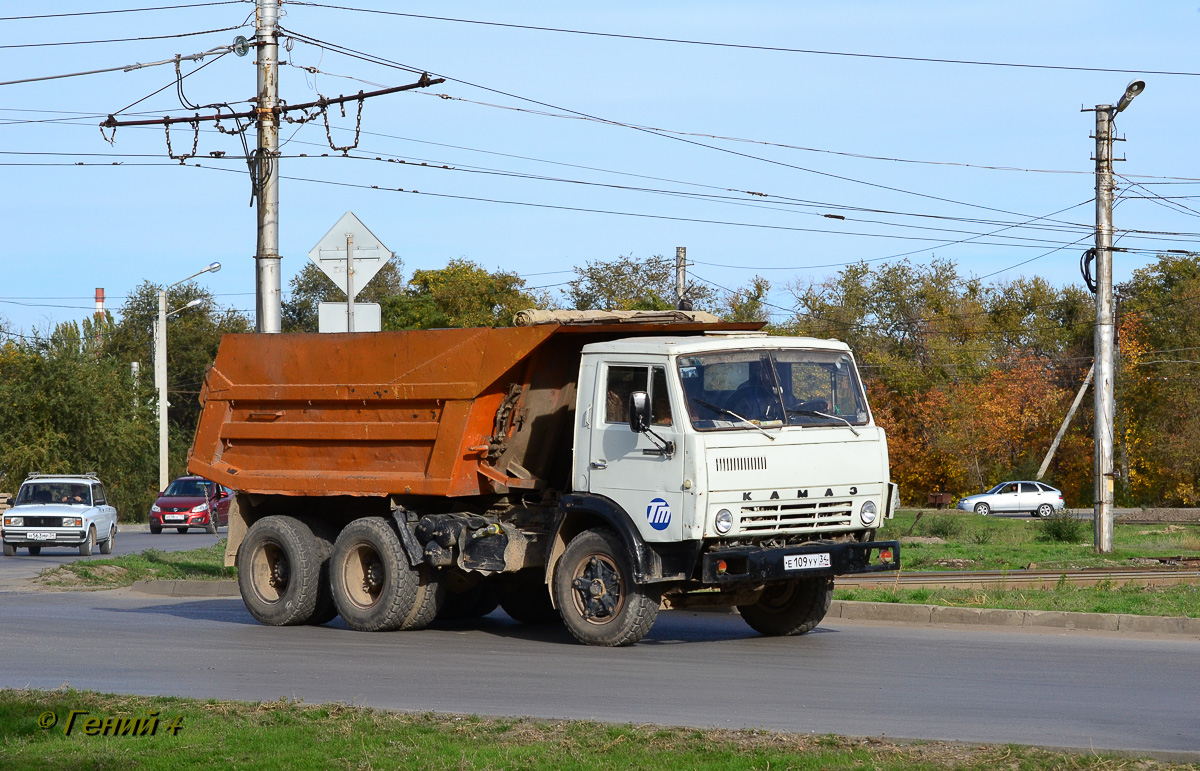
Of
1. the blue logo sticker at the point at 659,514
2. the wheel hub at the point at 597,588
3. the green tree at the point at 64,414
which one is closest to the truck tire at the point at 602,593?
the wheel hub at the point at 597,588

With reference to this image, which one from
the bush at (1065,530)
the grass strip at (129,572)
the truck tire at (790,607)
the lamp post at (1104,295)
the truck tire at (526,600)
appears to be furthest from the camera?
the bush at (1065,530)

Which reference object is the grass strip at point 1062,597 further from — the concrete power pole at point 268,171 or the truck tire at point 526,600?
the concrete power pole at point 268,171

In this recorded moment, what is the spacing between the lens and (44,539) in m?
29.5

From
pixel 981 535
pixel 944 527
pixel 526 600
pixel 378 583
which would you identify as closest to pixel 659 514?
pixel 526 600

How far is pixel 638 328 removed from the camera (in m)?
13.2

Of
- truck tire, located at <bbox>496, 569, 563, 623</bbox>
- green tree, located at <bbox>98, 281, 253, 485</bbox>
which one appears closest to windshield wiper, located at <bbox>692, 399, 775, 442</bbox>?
truck tire, located at <bbox>496, 569, 563, 623</bbox>

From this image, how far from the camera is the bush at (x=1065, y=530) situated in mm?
30250

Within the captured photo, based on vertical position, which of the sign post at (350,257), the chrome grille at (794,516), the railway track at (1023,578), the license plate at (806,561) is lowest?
the railway track at (1023,578)

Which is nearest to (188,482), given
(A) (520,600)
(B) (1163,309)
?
(A) (520,600)

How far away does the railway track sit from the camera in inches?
687

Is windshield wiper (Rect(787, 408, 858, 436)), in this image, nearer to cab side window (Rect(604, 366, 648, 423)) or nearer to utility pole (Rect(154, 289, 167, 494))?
cab side window (Rect(604, 366, 648, 423))

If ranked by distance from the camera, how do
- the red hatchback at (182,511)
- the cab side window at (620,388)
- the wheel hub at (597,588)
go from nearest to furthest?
1. the wheel hub at (597,588)
2. the cab side window at (620,388)
3. the red hatchback at (182,511)

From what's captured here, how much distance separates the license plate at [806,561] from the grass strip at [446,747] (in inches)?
167

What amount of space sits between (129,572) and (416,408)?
10442 mm
